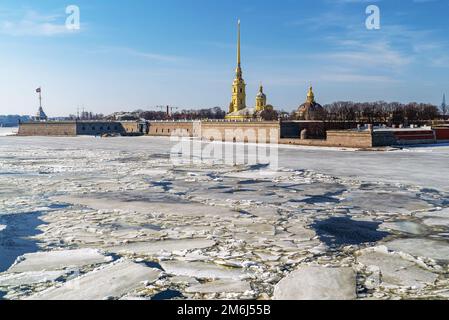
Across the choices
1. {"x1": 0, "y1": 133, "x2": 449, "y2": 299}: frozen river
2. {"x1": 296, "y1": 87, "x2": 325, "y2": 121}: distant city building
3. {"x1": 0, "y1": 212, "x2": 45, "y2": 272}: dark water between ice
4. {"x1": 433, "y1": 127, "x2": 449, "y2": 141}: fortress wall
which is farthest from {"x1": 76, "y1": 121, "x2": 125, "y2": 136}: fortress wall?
{"x1": 0, "y1": 212, "x2": 45, "y2": 272}: dark water between ice

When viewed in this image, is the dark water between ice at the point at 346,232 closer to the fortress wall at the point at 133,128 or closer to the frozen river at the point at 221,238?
the frozen river at the point at 221,238

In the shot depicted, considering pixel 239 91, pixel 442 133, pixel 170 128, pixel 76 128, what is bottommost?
pixel 442 133

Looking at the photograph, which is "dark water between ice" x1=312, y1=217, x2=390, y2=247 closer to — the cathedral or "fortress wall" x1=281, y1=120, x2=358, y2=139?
"fortress wall" x1=281, y1=120, x2=358, y2=139

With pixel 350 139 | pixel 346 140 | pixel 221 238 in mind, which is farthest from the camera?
pixel 346 140

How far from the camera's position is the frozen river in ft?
18.0

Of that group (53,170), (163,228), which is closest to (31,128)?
(53,170)

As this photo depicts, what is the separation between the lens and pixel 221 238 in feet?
25.2

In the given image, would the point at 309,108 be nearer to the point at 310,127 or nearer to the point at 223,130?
the point at 223,130

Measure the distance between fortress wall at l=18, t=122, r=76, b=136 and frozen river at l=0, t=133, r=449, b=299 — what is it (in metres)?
66.9

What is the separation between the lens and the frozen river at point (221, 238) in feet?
18.0

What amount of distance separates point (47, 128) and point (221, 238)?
79.9m

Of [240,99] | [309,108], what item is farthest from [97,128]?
[309,108]

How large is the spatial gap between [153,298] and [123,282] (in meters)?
0.65
